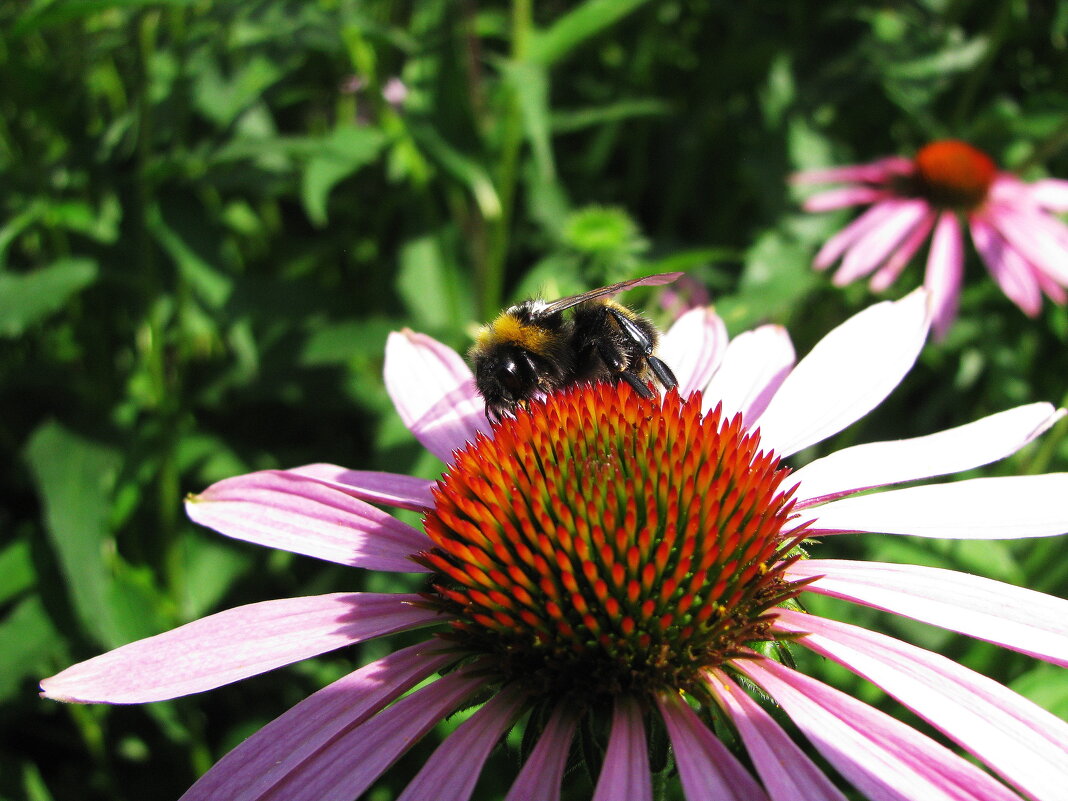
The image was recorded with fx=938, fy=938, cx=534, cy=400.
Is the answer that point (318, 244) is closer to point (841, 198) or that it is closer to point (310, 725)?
point (841, 198)

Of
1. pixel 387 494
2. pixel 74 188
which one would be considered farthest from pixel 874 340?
pixel 74 188

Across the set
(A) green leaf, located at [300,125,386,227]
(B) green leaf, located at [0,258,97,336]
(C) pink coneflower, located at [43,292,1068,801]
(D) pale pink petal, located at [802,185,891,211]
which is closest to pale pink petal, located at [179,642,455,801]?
(C) pink coneflower, located at [43,292,1068,801]

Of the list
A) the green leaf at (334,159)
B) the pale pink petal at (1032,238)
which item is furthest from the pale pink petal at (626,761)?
the pale pink petal at (1032,238)

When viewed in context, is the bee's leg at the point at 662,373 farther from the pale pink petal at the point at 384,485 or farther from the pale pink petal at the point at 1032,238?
the pale pink petal at the point at 1032,238

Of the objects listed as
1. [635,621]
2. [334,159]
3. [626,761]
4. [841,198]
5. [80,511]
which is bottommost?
[626,761]

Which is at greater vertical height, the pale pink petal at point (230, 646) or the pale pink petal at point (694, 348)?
the pale pink petal at point (694, 348)

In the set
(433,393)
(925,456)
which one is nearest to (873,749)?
(925,456)
